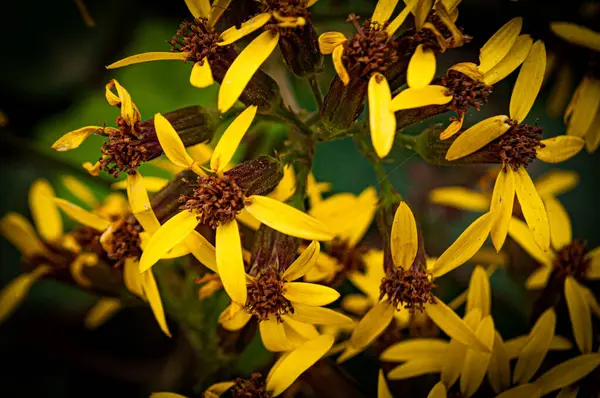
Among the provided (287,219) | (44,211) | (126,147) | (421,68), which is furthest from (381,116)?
(44,211)

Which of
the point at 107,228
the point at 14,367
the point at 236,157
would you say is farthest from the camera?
the point at 14,367

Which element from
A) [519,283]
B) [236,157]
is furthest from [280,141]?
[519,283]

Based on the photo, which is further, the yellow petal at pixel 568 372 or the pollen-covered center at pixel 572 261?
the pollen-covered center at pixel 572 261

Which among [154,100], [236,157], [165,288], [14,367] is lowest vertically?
[14,367]

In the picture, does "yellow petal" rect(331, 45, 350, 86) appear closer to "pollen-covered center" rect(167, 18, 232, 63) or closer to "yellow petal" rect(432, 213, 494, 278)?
"pollen-covered center" rect(167, 18, 232, 63)

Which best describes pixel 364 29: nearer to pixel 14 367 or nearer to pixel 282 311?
pixel 282 311

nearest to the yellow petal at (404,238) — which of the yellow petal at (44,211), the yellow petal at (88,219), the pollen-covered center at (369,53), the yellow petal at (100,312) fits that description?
the pollen-covered center at (369,53)

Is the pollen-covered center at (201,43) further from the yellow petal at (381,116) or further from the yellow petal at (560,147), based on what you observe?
the yellow petal at (560,147)
